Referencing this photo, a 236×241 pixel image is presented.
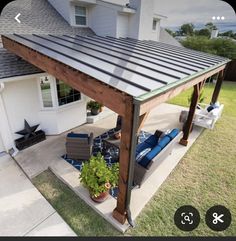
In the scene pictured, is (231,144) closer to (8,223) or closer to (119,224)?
(119,224)

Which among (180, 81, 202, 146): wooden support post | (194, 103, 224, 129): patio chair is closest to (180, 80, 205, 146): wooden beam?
(180, 81, 202, 146): wooden support post

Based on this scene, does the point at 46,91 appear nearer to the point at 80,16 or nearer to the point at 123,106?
the point at 123,106

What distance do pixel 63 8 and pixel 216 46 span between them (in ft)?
65.8

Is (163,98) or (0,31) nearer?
(163,98)

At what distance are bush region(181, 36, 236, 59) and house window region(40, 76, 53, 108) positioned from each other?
22.1 m

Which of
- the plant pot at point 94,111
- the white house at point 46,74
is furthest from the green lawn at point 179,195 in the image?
the plant pot at point 94,111

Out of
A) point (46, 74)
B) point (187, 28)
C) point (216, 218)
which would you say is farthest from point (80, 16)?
point (187, 28)

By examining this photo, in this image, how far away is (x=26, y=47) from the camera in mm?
5578

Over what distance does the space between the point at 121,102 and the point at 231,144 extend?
263 inches

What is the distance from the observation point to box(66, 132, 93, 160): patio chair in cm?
610

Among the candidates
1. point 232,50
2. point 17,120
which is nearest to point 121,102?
point 17,120

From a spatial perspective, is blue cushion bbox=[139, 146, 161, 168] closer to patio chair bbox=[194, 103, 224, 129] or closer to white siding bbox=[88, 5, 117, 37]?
patio chair bbox=[194, 103, 224, 129]

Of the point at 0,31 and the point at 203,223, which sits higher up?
the point at 0,31

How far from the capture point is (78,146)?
6156 millimetres
